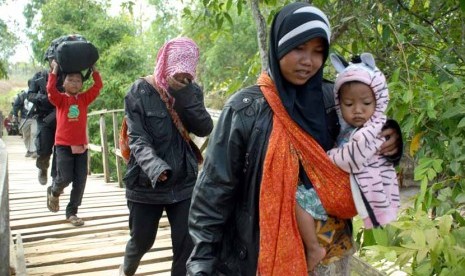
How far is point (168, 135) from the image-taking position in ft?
9.68

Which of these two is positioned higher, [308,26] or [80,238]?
[308,26]

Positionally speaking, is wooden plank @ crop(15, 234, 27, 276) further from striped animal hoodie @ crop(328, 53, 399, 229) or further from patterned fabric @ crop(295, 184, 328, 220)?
striped animal hoodie @ crop(328, 53, 399, 229)

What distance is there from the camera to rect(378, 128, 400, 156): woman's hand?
5.63 ft

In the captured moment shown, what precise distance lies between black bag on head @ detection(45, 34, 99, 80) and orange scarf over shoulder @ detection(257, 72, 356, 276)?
2.79 metres

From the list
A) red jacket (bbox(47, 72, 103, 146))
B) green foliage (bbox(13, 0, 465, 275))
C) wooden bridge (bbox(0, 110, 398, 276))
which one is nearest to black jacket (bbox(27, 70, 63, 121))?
wooden bridge (bbox(0, 110, 398, 276))

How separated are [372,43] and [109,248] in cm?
258

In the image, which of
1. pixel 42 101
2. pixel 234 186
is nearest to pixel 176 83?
pixel 234 186

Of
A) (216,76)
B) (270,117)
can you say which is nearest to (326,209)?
(270,117)

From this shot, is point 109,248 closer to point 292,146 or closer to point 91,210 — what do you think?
point 91,210

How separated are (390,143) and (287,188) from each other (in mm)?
356

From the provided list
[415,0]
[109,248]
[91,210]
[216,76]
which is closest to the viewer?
[415,0]

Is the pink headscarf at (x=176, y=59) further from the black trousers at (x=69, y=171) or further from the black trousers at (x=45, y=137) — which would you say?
the black trousers at (x=45, y=137)

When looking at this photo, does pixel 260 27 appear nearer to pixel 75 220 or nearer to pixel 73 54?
pixel 73 54

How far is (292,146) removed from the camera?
170 cm
